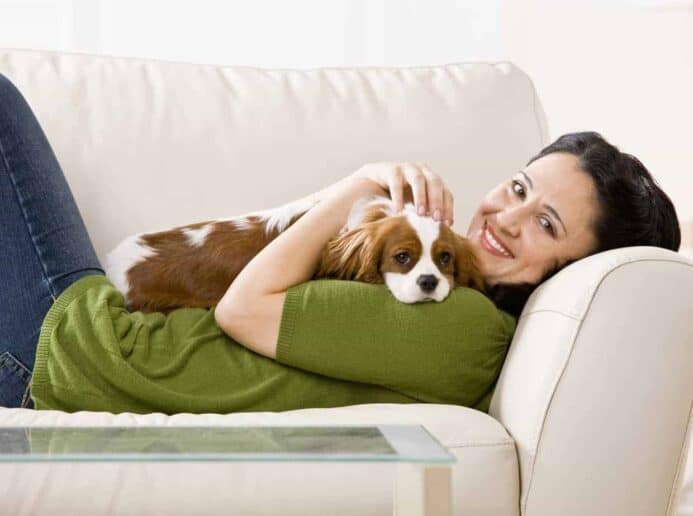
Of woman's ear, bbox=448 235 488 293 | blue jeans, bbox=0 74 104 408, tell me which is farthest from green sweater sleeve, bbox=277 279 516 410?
blue jeans, bbox=0 74 104 408

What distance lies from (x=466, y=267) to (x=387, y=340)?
0.75 ft

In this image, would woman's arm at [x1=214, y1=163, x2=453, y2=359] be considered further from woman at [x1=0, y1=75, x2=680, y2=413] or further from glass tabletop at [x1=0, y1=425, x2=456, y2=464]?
glass tabletop at [x1=0, y1=425, x2=456, y2=464]

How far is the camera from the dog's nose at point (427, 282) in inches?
59.2

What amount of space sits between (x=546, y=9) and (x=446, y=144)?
3.78 ft

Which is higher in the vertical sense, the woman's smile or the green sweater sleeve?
the woman's smile

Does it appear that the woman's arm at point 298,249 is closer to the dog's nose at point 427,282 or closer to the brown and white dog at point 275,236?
the brown and white dog at point 275,236

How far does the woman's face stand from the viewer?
1653 mm

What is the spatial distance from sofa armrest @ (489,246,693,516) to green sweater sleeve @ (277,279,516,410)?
0.53 feet

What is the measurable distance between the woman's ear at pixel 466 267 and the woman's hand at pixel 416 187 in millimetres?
49

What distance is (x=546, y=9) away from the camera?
2.95 m

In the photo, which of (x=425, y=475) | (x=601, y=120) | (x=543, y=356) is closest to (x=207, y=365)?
(x=543, y=356)

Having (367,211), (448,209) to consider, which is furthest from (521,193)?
(367,211)

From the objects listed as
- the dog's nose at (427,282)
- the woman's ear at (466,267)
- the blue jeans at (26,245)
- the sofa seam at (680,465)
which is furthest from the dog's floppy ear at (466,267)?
the blue jeans at (26,245)

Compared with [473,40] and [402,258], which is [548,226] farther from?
[473,40]
